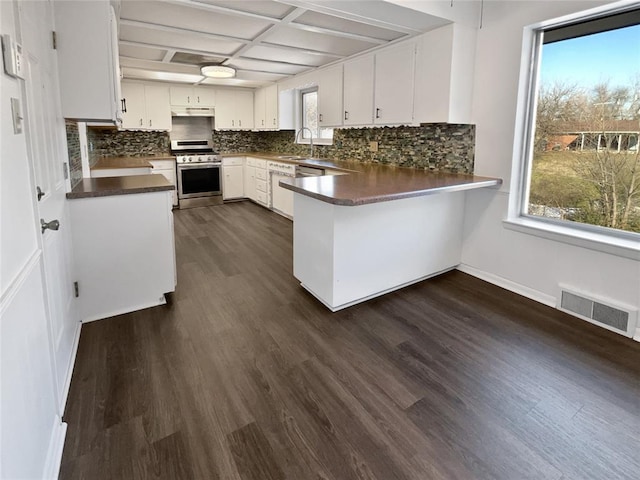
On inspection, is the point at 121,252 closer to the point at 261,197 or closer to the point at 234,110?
the point at 261,197

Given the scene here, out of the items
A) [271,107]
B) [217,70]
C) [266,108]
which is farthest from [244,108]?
[217,70]

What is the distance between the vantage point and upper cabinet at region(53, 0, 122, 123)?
226 centimetres

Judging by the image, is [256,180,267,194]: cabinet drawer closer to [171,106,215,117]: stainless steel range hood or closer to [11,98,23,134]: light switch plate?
[171,106,215,117]: stainless steel range hood

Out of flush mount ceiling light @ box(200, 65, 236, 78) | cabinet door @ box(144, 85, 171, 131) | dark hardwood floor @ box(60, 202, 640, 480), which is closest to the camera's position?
dark hardwood floor @ box(60, 202, 640, 480)

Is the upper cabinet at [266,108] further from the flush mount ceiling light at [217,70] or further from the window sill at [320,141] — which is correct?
the flush mount ceiling light at [217,70]

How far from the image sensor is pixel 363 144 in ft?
16.2

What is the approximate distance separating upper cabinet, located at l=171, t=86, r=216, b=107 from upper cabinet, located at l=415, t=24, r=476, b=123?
14.5ft

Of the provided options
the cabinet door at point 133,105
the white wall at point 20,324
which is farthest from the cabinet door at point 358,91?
the cabinet door at point 133,105

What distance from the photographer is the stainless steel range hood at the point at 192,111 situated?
645cm

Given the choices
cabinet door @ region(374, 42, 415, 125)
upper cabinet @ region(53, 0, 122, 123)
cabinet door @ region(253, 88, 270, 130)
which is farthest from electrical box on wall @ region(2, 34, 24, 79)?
cabinet door @ region(253, 88, 270, 130)

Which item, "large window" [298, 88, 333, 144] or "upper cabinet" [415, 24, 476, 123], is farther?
"large window" [298, 88, 333, 144]

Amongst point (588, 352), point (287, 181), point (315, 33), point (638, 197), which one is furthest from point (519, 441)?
point (315, 33)

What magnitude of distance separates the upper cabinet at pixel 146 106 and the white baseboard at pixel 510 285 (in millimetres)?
5370

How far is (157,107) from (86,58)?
425 centimetres
